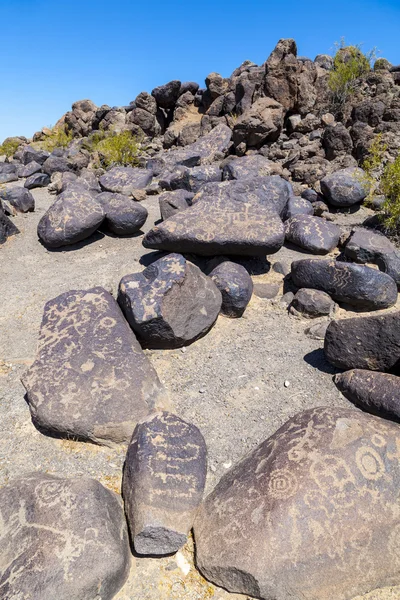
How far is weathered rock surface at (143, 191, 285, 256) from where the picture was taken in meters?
5.28

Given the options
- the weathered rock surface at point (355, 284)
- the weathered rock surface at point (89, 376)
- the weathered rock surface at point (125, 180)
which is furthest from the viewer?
the weathered rock surface at point (125, 180)

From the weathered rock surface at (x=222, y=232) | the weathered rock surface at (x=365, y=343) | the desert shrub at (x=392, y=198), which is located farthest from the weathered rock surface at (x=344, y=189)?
the weathered rock surface at (x=365, y=343)

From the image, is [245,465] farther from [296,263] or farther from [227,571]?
[296,263]

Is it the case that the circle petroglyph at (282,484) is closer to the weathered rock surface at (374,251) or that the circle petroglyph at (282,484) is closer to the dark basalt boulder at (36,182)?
the weathered rock surface at (374,251)

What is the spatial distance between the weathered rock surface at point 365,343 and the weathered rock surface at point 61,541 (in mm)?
2322

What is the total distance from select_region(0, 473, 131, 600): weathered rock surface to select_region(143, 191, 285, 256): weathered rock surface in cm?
338

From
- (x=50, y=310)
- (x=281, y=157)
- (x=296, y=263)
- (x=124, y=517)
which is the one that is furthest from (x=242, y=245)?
(x=281, y=157)

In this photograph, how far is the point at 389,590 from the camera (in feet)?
7.54

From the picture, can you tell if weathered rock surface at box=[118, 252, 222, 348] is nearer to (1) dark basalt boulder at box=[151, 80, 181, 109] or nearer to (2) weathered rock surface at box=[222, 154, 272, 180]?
(2) weathered rock surface at box=[222, 154, 272, 180]

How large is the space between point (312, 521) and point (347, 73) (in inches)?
518

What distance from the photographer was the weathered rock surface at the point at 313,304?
4.80 metres

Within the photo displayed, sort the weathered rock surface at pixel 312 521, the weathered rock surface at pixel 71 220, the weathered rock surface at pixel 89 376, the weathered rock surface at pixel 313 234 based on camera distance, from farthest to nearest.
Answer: the weathered rock surface at pixel 71 220 < the weathered rock surface at pixel 313 234 < the weathered rock surface at pixel 89 376 < the weathered rock surface at pixel 312 521

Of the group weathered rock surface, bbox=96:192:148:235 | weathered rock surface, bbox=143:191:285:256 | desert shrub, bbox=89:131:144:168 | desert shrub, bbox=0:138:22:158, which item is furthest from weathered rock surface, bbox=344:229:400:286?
desert shrub, bbox=0:138:22:158

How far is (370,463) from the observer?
2.51 m
